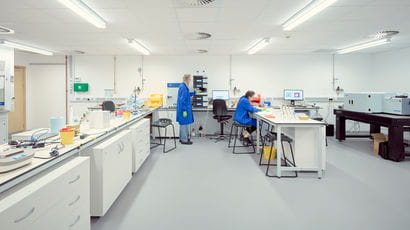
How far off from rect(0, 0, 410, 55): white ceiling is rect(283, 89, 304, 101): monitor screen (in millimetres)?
1260

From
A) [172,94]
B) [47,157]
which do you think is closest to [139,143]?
[47,157]

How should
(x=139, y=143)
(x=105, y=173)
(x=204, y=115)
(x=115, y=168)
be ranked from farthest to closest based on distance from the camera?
1. (x=204, y=115)
2. (x=139, y=143)
3. (x=115, y=168)
4. (x=105, y=173)

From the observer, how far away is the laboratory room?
2.00m

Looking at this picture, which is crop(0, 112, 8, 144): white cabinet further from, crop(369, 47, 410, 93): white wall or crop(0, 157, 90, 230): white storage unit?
crop(369, 47, 410, 93): white wall

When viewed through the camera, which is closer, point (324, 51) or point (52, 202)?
point (52, 202)

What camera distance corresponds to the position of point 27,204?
1.13m

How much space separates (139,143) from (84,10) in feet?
6.28

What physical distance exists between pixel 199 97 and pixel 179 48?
1338mm

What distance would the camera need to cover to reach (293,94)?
6227 millimetres

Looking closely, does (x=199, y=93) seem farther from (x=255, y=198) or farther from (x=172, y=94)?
(x=255, y=198)

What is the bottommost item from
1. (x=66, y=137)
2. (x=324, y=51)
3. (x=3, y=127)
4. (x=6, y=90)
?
(x=3, y=127)

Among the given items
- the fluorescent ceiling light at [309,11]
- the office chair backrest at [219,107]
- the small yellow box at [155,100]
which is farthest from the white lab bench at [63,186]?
the small yellow box at [155,100]

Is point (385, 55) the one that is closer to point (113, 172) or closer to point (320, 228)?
point (320, 228)

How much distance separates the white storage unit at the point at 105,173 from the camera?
2010 mm
